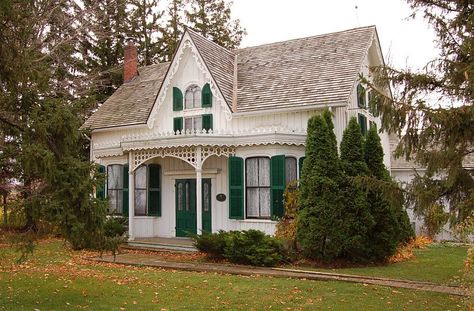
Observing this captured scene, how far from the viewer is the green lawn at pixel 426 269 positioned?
1159 cm

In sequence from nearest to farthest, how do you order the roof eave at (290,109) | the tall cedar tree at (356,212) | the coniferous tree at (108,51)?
the tall cedar tree at (356,212), the roof eave at (290,109), the coniferous tree at (108,51)

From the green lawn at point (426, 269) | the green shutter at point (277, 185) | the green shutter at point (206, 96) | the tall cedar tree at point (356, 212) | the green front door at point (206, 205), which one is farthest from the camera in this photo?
the green shutter at point (206, 96)

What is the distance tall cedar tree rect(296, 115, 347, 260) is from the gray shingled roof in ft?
7.30

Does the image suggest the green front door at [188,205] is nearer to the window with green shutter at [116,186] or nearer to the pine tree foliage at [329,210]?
the window with green shutter at [116,186]

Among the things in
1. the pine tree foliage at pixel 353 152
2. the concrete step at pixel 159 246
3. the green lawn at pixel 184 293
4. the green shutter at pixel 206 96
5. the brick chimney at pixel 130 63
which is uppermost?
the brick chimney at pixel 130 63

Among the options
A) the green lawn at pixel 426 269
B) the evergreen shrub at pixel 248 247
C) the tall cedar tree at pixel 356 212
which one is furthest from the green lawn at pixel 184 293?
the tall cedar tree at pixel 356 212

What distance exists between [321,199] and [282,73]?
690 cm

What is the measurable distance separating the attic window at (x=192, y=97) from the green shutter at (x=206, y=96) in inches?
12.5

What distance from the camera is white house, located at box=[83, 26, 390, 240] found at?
52.0ft

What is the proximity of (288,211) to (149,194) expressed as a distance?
6.58 meters

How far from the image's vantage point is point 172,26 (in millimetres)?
32812

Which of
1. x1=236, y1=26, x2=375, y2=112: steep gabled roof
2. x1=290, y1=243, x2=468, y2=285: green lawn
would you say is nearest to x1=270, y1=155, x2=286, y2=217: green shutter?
x1=236, y1=26, x2=375, y2=112: steep gabled roof

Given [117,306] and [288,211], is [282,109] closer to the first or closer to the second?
[288,211]

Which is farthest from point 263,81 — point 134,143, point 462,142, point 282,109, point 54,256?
point 462,142
